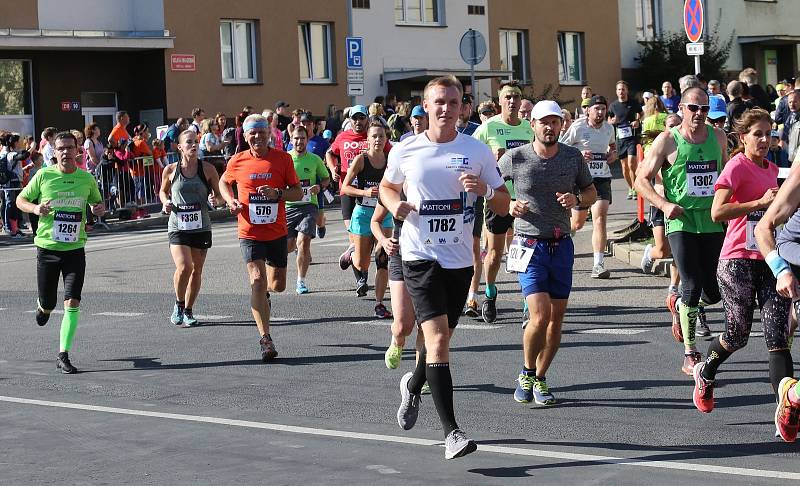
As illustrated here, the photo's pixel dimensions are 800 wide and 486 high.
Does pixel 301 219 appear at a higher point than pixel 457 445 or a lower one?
higher

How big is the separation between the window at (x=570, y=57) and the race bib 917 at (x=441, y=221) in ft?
121

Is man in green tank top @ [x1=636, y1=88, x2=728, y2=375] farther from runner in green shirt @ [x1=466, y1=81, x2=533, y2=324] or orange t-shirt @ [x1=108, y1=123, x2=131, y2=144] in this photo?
orange t-shirt @ [x1=108, y1=123, x2=131, y2=144]

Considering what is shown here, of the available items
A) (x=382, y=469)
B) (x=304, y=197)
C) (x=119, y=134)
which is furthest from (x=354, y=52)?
(x=382, y=469)

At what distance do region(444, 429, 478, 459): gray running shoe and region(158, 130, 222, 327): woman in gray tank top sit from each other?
6273 mm

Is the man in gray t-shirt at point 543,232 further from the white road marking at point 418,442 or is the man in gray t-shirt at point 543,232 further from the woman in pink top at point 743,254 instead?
the white road marking at point 418,442

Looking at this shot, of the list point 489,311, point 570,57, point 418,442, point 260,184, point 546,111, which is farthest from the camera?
point 570,57

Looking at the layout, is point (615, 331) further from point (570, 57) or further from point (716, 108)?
point (570, 57)

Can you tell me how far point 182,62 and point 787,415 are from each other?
96.2 feet

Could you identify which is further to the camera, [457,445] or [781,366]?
[781,366]

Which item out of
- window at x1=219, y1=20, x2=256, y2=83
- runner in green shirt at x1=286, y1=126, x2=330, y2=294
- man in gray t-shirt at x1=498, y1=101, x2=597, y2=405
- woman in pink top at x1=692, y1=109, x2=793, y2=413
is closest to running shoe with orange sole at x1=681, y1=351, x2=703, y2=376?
man in gray t-shirt at x1=498, y1=101, x2=597, y2=405

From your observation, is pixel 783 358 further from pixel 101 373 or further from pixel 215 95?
A: pixel 215 95

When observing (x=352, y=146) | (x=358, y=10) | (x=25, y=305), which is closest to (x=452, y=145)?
(x=352, y=146)

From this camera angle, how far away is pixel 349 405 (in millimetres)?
8805

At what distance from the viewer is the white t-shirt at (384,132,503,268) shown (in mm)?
7301
